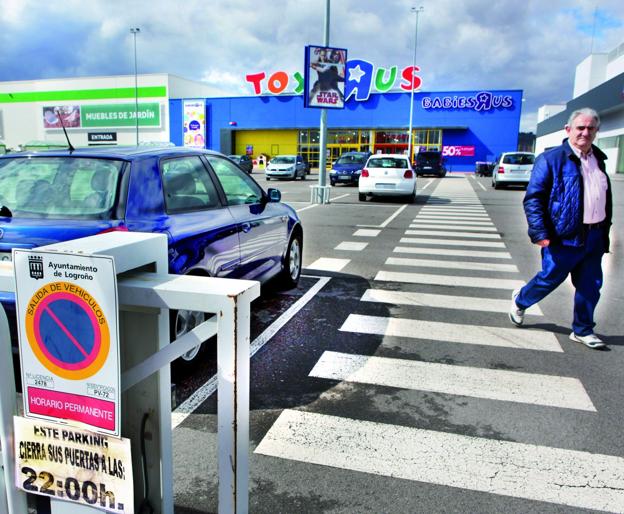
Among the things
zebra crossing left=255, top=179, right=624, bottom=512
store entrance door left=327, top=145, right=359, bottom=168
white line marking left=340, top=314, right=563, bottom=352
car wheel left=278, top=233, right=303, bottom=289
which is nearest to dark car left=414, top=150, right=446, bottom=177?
store entrance door left=327, top=145, right=359, bottom=168

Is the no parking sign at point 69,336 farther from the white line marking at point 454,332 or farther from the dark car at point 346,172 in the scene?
the dark car at point 346,172

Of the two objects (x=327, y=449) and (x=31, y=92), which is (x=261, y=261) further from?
(x=31, y=92)

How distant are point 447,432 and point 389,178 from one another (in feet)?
52.5

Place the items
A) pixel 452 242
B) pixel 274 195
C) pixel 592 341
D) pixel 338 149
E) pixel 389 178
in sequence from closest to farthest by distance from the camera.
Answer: pixel 592 341, pixel 274 195, pixel 452 242, pixel 389 178, pixel 338 149

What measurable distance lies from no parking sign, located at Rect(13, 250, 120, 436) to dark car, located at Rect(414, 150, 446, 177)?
3819 centimetres

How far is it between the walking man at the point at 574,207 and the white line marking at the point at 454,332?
1.79 ft

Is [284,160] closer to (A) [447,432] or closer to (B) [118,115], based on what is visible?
(A) [447,432]

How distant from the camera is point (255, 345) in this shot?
470cm

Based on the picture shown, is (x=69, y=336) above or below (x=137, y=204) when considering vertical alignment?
below

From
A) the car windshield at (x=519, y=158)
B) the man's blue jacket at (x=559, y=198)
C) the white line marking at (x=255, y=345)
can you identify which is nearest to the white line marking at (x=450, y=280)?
the white line marking at (x=255, y=345)

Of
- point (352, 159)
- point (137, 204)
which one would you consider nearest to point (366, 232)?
point (137, 204)

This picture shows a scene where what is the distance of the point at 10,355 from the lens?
182 centimetres

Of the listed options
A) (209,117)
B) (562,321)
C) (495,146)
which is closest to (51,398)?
(562,321)

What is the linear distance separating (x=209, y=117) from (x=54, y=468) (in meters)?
55.4
